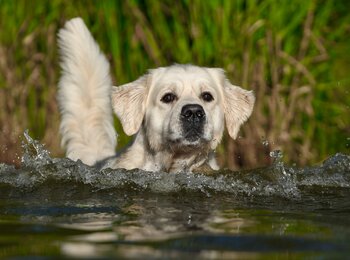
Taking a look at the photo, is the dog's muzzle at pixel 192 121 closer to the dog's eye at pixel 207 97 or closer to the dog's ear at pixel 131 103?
the dog's eye at pixel 207 97

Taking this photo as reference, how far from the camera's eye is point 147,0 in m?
8.54

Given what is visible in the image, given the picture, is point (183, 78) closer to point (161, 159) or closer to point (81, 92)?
point (161, 159)

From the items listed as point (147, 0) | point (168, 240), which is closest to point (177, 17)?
point (147, 0)

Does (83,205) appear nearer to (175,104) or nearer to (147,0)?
(175,104)

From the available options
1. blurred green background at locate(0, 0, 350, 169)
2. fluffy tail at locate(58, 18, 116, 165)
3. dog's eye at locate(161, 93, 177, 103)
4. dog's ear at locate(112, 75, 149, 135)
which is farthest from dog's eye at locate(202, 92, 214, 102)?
blurred green background at locate(0, 0, 350, 169)

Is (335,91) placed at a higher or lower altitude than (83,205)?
higher

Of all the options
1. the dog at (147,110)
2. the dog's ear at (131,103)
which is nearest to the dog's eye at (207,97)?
the dog at (147,110)

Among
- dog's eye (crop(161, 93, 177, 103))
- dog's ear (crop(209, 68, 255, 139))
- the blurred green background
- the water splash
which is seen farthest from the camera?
the blurred green background

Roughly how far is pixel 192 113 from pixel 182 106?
11 cm

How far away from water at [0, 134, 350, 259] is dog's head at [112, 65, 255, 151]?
0.30 m

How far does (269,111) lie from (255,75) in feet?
1.14

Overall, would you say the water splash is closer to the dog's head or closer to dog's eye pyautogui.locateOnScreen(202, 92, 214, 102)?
the dog's head

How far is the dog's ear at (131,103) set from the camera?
23.0ft

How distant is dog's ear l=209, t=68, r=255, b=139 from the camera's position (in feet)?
23.4
